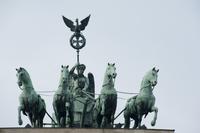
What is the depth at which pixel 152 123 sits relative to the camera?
31.2m

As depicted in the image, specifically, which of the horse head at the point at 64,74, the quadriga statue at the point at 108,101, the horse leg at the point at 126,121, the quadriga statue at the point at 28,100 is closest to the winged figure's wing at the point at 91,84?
the horse leg at the point at 126,121

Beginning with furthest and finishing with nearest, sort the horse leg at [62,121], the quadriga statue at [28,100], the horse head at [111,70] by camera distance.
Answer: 1. the horse leg at [62,121]
2. the quadriga statue at [28,100]
3. the horse head at [111,70]

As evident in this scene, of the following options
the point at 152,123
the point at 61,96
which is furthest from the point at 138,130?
the point at 61,96

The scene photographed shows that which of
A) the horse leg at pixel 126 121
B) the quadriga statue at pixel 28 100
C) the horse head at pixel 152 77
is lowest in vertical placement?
the horse leg at pixel 126 121

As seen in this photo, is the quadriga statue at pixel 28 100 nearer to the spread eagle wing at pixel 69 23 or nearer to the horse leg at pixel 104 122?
the horse leg at pixel 104 122

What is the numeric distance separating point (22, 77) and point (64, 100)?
1.38 m

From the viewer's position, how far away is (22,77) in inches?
1253

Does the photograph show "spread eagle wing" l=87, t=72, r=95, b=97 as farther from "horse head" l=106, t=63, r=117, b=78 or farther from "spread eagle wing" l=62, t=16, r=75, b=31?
"horse head" l=106, t=63, r=117, b=78

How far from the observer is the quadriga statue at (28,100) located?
104 feet

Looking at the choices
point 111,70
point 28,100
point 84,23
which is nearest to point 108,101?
point 111,70

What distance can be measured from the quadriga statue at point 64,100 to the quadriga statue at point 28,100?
0.63 meters

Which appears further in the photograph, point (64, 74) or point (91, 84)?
point (91, 84)

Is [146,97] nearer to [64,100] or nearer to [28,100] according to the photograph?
[64,100]

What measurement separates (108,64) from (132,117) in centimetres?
201
